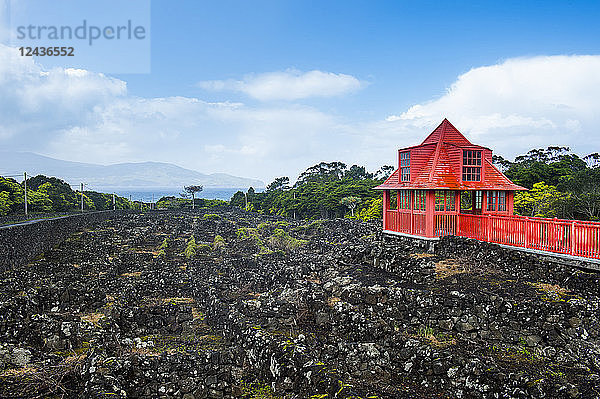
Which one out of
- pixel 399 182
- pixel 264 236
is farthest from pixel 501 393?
pixel 264 236

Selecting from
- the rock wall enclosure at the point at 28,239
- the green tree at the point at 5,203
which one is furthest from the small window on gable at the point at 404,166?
the green tree at the point at 5,203

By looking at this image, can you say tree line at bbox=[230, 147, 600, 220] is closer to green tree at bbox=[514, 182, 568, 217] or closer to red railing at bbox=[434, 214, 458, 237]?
green tree at bbox=[514, 182, 568, 217]

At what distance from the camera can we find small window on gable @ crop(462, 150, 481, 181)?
15517 mm

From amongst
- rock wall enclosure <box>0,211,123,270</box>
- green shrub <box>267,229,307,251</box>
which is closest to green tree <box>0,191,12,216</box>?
rock wall enclosure <box>0,211,123,270</box>

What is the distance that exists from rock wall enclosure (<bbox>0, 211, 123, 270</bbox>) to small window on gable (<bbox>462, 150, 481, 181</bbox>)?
1808cm

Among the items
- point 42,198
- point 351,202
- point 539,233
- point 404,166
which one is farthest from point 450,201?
point 42,198

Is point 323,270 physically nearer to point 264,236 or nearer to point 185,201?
point 264,236

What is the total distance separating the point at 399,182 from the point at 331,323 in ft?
28.7

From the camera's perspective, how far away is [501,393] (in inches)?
268

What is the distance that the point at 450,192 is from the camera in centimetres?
1562

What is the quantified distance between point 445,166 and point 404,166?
2065 mm

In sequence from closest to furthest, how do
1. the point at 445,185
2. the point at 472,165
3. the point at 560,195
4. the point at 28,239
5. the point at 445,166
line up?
1. the point at 445,185
2. the point at 472,165
3. the point at 445,166
4. the point at 28,239
5. the point at 560,195

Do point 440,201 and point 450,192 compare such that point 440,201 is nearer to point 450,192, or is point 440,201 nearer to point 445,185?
point 450,192

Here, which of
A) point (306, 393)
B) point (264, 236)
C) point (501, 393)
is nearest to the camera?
point (501, 393)
